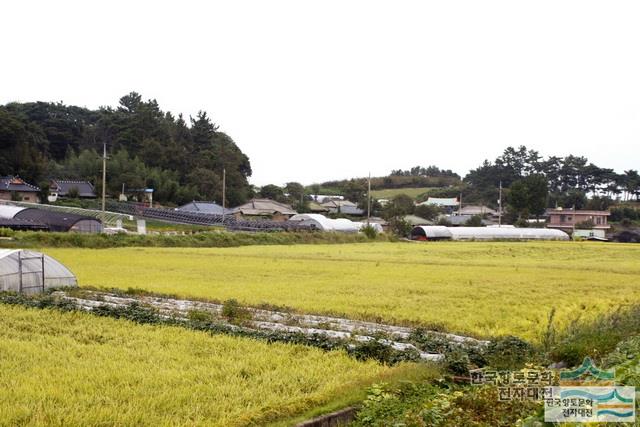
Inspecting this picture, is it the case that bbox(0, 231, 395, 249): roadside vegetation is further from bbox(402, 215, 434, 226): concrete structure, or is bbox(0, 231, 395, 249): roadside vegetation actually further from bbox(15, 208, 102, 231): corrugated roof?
bbox(402, 215, 434, 226): concrete structure

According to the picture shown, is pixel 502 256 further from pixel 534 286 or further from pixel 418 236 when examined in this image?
pixel 418 236

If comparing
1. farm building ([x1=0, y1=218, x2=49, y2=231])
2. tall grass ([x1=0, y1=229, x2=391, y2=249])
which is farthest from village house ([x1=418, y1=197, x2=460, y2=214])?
farm building ([x1=0, y1=218, x2=49, y2=231])

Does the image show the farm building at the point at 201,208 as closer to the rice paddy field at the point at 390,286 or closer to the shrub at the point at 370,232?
the shrub at the point at 370,232

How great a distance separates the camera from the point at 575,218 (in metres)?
72.1

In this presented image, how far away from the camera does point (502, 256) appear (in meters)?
34.3

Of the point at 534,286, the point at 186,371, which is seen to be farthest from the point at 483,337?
the point at 534,286

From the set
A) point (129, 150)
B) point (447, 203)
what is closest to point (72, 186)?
point (129, 150)

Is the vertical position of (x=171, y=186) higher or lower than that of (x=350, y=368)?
higher

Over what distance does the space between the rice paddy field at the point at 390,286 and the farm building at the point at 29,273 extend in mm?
1517

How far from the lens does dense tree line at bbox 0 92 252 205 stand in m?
56.4

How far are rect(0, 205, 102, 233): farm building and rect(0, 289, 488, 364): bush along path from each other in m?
27.3

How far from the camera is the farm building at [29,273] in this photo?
43.0ft

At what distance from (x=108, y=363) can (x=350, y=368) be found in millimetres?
2853

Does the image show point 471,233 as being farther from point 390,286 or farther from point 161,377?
point 161,377
